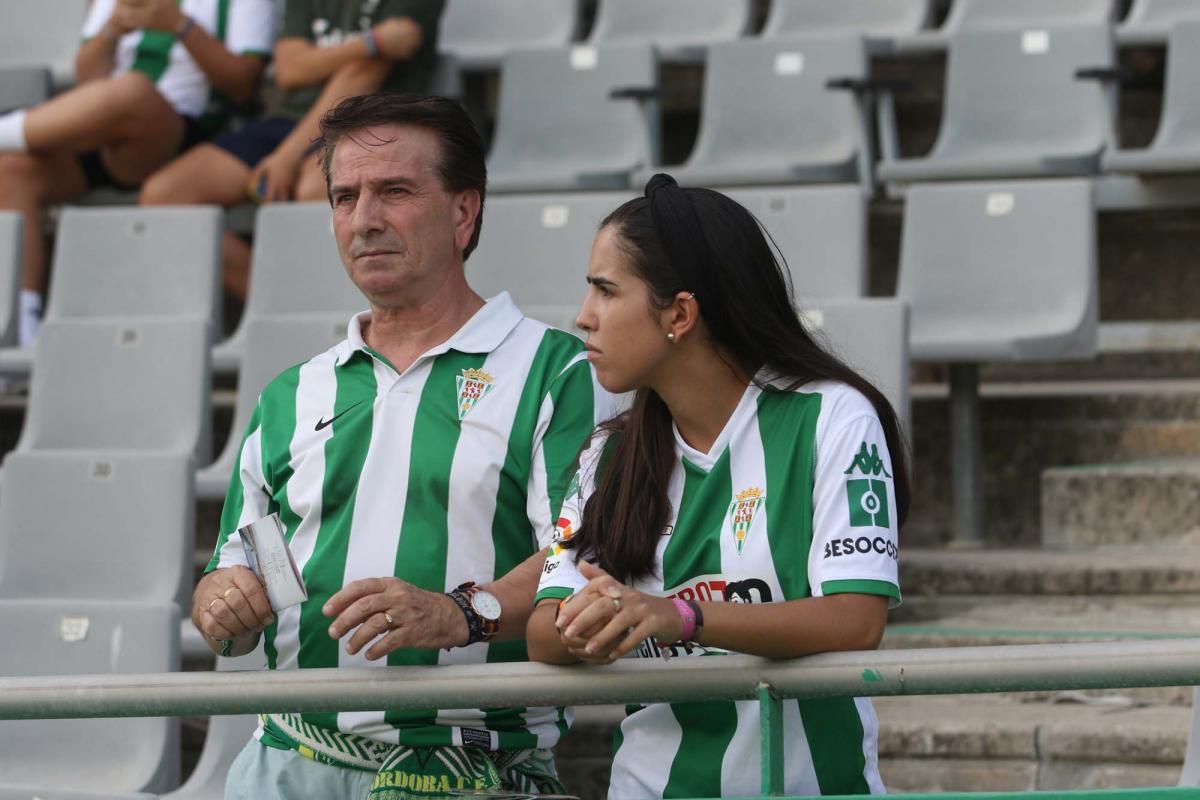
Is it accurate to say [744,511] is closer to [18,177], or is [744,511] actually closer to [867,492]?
[867,492]

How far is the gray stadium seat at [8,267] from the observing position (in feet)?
14.8

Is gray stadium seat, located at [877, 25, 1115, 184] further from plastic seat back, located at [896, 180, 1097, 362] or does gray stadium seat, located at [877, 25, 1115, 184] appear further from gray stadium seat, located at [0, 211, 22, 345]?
gray stadium seat, located at [0, 211, 22, 345]

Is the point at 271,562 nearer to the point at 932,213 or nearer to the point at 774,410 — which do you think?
the point at 774,410

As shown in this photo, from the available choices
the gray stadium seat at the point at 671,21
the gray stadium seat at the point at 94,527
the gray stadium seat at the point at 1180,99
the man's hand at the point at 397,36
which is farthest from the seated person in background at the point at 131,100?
the gray stadium seat at the point at 1180,99

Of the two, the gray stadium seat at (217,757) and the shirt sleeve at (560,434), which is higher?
the shirt sleeve at (560,434)

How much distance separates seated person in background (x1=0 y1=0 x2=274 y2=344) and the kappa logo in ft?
11.5

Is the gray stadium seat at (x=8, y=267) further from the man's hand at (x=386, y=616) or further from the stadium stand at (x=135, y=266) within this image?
the man's hand at (x=386, y=616)

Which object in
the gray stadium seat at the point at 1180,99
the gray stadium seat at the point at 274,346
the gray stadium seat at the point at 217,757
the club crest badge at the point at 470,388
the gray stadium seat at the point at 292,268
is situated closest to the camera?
the club crest badge at the point at 470,388

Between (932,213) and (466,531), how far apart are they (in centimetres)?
245

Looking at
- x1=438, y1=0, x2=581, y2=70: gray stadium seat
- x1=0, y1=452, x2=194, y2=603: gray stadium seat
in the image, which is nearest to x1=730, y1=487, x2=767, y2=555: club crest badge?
x1=0, y1=452, x2=194, y2=603: gray stadium seat

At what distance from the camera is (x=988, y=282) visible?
427 cm

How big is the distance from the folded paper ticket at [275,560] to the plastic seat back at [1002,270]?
90.9 inches

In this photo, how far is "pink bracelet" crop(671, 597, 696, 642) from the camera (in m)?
1.72

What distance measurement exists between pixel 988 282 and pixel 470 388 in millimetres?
2339
